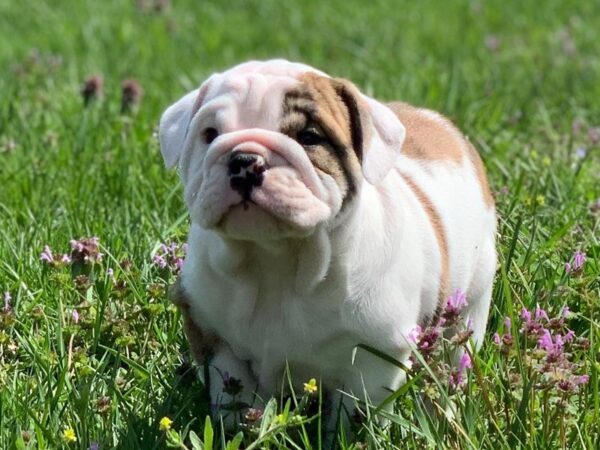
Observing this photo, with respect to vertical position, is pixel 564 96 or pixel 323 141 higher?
pixel 323 141

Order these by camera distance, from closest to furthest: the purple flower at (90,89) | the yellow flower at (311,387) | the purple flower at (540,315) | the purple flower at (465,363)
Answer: the yellow flower at (311,387)
the purple flower at (465,363)
the purple flower at (540,315)
the purple flower at (90,89)

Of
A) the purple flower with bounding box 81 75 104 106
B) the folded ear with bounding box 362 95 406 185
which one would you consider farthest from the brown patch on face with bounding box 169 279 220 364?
the purple flower with bounding box 81 75 104 106

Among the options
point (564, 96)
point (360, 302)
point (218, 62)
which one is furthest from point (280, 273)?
point (218, 62)

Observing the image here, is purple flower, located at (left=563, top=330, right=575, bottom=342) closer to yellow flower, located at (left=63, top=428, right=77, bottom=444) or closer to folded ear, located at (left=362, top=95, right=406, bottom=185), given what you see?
folded ear, located at (left=362, top=95, right=406, bottom=185)

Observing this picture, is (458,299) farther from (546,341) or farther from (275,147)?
(275,147)

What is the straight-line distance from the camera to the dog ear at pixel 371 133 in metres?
3.07

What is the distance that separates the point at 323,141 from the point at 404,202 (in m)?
0.37

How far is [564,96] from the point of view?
21.1 ft

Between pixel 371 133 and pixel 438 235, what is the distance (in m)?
0.41

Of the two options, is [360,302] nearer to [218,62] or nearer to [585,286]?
[585,286]

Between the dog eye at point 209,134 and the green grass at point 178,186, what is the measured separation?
60 cm

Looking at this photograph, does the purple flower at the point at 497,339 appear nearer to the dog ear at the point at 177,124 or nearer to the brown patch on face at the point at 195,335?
the brown patch on face at the point at 195,335

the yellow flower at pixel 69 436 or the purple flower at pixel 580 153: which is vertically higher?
the yellow flower at pixel 69 436

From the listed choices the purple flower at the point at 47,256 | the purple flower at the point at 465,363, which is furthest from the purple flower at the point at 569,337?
the purple flower at the point at 47,256
